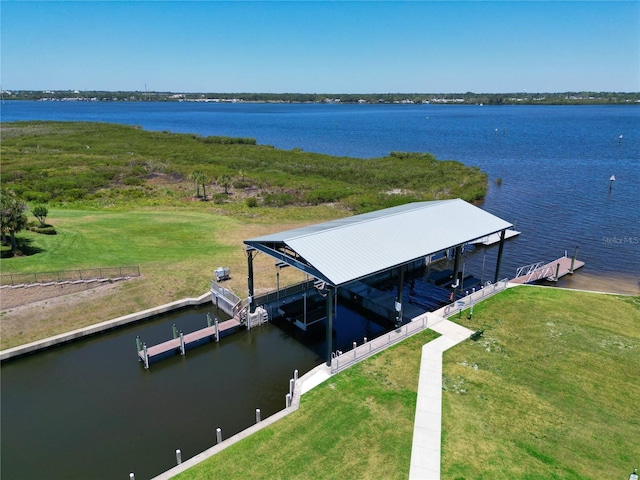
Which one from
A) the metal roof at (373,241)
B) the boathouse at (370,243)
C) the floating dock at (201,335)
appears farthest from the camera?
the floating dock at (201,335)

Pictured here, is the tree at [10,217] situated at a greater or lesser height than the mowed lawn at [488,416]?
greater

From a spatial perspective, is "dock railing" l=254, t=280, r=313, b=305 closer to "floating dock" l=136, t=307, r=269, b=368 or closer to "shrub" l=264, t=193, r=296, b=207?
"floating dock" l=136, t=307, r=269, b=368

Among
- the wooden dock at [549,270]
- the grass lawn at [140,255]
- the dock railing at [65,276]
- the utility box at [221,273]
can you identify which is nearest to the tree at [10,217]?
the grass lawn at [140,255]

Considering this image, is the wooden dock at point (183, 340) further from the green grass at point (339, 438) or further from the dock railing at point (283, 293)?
the green grass at point (339, 438)

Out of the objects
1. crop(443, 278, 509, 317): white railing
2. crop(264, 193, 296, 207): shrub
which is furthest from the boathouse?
crop(264, 193, 296, 207): shrub

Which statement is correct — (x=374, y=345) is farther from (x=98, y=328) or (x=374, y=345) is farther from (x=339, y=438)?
(x=98, y=328)

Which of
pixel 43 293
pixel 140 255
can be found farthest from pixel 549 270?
pixel 43 293
